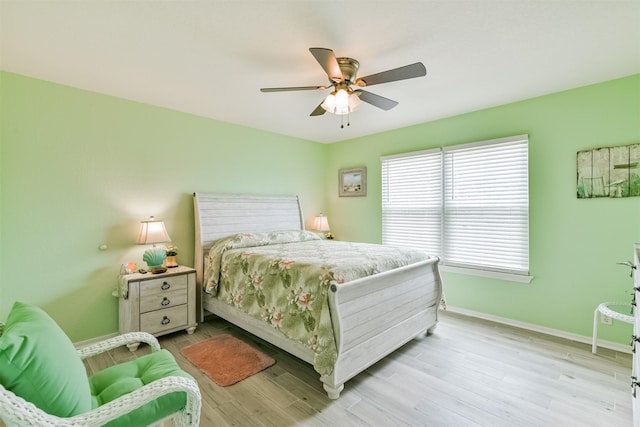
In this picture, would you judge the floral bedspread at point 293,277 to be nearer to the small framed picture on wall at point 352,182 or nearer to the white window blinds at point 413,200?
the white window blinds at point 413,200

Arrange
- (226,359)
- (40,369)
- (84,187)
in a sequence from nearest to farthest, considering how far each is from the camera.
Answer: (40,369), (226,359), (84,187)

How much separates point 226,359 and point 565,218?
145 inches

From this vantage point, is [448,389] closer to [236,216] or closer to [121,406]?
[121,406]

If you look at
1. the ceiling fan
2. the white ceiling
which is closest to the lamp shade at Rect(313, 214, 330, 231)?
the white ceiling

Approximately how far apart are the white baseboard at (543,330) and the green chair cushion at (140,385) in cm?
346

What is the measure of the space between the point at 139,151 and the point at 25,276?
1.56 meters

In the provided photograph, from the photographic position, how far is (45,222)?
9.04 ft

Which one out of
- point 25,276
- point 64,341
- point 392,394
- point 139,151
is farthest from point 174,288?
point 392,394

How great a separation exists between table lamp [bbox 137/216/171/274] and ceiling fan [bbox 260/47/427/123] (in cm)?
196

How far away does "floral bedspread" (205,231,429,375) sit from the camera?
7.13ft

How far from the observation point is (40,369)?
1055 mm

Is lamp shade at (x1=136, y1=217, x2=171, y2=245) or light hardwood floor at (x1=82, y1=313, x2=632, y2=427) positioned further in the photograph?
lamp shade at (x1=136, y1=217, x2=171, y2=245)

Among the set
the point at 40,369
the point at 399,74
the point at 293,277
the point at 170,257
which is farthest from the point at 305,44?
the point at 170,257

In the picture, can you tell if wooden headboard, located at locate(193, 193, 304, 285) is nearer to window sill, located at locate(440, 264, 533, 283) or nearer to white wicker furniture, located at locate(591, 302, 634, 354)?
window sill, located at locate(440, 264, 533, 283)
